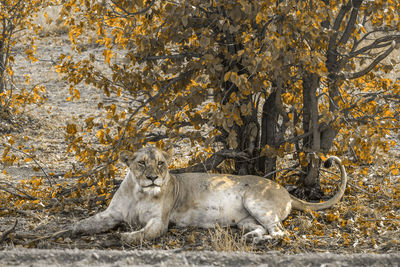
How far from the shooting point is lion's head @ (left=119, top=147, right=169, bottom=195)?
5.79m

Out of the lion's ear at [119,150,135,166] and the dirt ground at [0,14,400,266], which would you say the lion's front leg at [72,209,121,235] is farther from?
the lion's ear at [119,150,135,166]

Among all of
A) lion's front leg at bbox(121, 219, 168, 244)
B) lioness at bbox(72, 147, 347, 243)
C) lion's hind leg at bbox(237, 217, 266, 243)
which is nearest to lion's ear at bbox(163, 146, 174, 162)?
lioness at bbox(72, 147, 347, 243)

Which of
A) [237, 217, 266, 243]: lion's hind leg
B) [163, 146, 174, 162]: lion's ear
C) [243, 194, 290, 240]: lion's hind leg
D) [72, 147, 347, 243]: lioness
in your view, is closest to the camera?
[237, 217, 266, 243]: lion's hind leg

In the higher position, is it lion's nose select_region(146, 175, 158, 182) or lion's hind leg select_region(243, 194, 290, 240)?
lion's nose select_region(146, 175, 158, 182)

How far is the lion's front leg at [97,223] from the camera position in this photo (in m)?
5.85

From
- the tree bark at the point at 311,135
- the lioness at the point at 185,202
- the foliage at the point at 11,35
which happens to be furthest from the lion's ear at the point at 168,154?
the foliage at the point at 11,35

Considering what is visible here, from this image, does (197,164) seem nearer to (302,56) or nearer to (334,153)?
(334,153)

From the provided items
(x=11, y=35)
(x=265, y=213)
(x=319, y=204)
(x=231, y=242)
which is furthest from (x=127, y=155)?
(x=11, y=35)

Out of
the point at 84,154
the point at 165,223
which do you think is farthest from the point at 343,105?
the point at 84,154

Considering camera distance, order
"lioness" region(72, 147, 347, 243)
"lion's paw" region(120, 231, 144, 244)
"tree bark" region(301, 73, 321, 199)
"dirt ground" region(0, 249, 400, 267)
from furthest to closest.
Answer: "tree bark" region(301, 73, 321, 199), "lioness" region(72, 147, 347, 243), "lion's paw" region(120, 231, 144, 244), "dirt ground" region(0, 249, 400, 267)

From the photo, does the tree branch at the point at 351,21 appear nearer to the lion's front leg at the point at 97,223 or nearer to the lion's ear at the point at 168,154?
the lion's ear at the point at 168,154

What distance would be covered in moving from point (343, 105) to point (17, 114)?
6.99 meters

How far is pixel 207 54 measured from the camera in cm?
614

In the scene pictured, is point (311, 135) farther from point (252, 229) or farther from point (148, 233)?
point (148, 233)
